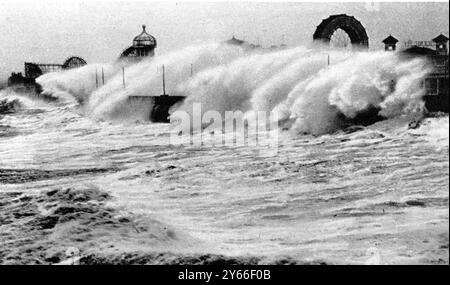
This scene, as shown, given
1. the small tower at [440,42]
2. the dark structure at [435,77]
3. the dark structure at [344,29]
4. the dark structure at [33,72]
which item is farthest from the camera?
the dark structure at [33,72]

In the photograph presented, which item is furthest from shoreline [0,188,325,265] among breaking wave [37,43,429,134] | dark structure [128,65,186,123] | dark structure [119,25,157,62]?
dark structure [119,25,157,62]

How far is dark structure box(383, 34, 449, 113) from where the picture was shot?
13.0m

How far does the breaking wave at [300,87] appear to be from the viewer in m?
13.4

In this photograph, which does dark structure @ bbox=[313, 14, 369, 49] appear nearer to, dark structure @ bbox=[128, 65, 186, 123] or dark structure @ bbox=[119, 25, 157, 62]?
dark structure @ bbox=[119, 25, 157, 62]

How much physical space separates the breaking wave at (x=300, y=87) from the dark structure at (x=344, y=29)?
10922 mm

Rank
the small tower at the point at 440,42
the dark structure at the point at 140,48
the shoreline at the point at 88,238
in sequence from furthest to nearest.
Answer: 1. the dark structure at the point at 140,48
2. the small tower at the point at 440,42
3. the shoreline at the point at 88,238

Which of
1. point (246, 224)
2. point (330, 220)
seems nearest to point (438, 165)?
point (330, 220)

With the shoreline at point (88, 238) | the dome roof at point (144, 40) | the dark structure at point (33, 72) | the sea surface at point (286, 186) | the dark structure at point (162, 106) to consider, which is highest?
the dome roof at point (144, 40)

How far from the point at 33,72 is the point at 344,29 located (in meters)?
28.7

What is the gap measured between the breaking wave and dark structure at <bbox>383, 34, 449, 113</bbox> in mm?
379

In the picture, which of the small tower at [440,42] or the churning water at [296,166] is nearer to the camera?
the churning water at [296,166]

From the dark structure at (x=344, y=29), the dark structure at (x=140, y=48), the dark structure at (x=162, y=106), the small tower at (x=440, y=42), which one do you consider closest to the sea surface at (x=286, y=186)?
the dark structure at (x=162, y=106)

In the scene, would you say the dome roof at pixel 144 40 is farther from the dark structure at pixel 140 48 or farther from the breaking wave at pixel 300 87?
the breaking wave at pixel 300 87
